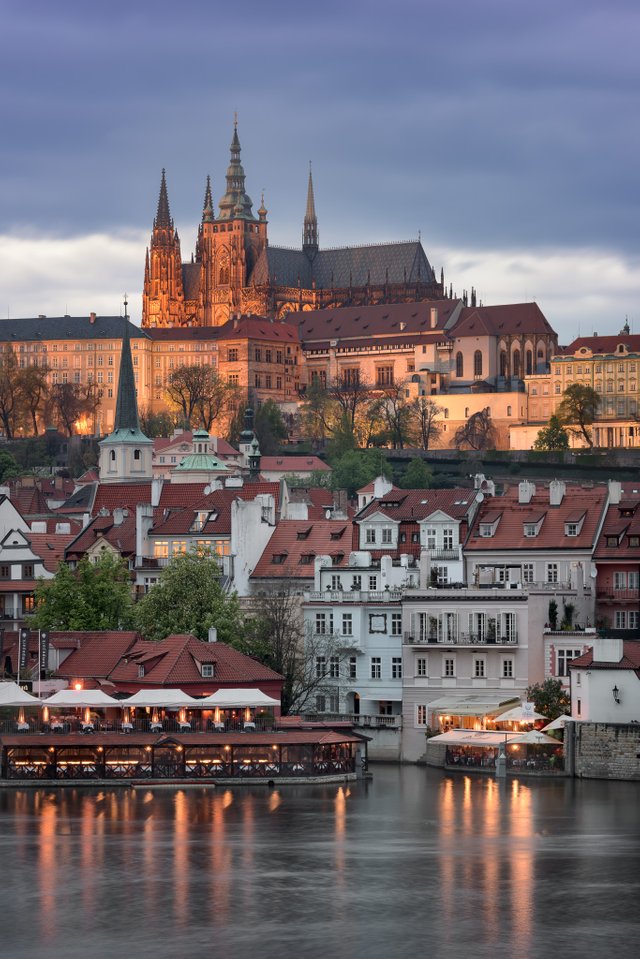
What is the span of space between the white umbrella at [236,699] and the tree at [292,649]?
6.38 m

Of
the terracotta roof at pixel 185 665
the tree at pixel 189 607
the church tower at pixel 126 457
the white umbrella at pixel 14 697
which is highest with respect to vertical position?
the church tower at pixel 126 457

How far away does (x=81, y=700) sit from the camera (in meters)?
91.6

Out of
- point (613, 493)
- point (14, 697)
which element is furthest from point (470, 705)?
point (14, 697)

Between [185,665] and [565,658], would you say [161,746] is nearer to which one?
[185,665]

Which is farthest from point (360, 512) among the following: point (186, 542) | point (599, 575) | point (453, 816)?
point (453, 816)

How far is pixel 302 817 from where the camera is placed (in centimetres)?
8288

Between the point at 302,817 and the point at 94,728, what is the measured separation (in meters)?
11.8

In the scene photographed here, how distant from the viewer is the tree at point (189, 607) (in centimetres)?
10100

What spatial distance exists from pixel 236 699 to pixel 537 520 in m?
17.8

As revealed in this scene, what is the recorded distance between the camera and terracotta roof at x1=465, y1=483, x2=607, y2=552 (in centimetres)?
10262

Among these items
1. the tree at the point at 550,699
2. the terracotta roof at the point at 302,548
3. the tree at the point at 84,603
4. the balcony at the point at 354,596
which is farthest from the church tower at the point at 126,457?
the tree at the point at 550,699

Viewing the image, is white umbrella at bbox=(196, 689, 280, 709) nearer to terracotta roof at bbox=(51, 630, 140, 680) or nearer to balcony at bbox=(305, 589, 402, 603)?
terracotta roof at bbox=(51, 630, 140, 680)

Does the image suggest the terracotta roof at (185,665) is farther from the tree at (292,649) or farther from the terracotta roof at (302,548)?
the terracotta roof at (302,548)

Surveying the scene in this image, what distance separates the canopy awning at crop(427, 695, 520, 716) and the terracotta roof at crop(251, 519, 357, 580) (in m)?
11.0
